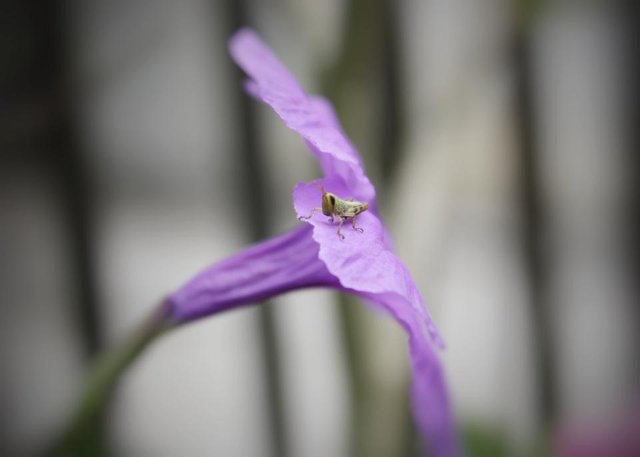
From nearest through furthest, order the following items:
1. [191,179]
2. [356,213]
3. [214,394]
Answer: [356,213] → [191,179] → [214,394]

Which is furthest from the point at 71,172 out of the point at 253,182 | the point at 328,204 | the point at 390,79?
the point at 328,204

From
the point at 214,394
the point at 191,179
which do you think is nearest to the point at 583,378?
the point at 214,394

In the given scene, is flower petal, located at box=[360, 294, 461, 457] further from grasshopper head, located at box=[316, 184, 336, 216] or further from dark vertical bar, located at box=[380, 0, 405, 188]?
dark vertical bar, located at box=[380, 0, 405, 188]

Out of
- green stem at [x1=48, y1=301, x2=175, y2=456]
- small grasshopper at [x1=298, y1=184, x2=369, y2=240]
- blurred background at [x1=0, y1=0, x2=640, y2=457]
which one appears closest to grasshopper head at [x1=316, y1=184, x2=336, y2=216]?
small grasshopper at [x1=298, y1=184, x2=369, y2=240]

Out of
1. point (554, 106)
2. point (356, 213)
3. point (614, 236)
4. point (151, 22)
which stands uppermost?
point (151, 22)

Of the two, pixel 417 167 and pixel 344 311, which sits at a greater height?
pixel 417 167

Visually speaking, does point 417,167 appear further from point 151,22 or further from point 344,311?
point 151,22
